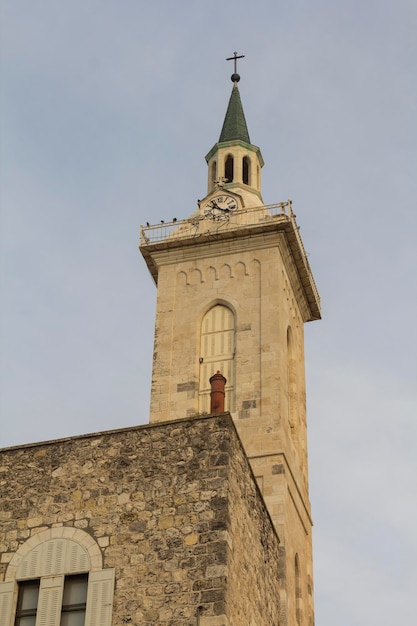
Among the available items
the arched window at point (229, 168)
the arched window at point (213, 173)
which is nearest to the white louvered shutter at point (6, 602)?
the arched window at point (213, 173)

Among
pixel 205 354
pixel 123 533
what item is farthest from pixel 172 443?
pixel 205 354

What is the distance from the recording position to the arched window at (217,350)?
3155cm

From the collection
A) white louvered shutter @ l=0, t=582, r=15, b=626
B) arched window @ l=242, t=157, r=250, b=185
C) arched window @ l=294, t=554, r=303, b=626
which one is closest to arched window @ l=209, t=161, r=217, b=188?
arched window @ l=242, t=157, r=250, b=185

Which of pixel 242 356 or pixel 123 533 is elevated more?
pixel 242 356

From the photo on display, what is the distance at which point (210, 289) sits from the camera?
33.8 meters

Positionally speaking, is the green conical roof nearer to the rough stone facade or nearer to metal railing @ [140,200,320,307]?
metal railing @ [140,200,320,307]

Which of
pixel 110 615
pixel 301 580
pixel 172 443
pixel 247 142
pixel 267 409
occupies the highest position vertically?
pixel 247 142

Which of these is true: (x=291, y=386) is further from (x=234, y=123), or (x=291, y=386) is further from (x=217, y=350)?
(x=234, y=123)

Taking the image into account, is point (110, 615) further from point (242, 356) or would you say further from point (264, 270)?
point (264, 270)

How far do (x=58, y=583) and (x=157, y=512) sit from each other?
1578mm

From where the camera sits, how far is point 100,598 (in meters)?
13.9

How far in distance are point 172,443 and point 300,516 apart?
54.1 ft

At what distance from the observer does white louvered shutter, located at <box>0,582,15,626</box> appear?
46.1ft

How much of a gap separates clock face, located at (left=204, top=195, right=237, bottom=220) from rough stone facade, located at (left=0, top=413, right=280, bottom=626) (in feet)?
67.9
